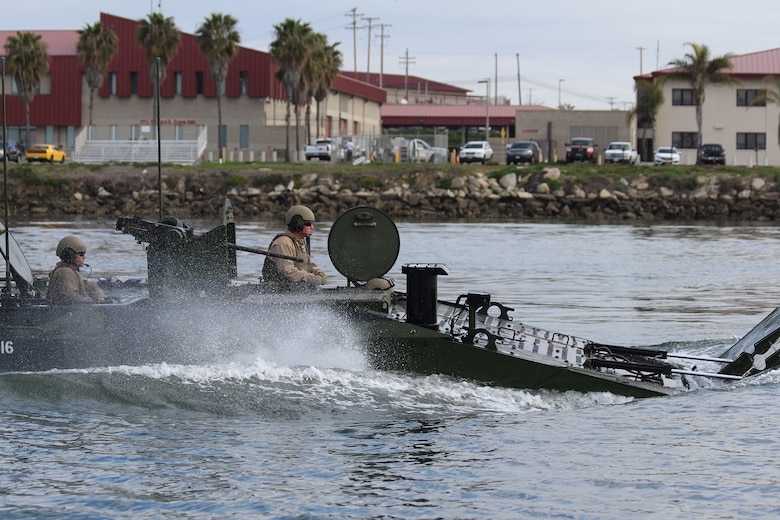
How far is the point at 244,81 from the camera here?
77.7 metres

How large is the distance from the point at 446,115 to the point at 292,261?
87828mm

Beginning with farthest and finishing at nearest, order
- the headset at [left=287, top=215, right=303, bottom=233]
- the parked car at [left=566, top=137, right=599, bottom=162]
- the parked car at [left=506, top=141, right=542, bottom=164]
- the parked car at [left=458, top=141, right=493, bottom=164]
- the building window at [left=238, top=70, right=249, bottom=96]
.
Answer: the building window at [left=238, top=70, right=249, bottom=96] < the parked car at [left=566, top=137, right=599, bottom=162] < the parked car at [left=506, top=141, right=542, bottom=164] < the parked car at [left=458, top=141, right=493, bottom=164] < the headset at [left=287, top=215, right=303, bottom=233]

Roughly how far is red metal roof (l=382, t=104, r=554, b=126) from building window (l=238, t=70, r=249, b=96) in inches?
967

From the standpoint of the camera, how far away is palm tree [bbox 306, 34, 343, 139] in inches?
2997

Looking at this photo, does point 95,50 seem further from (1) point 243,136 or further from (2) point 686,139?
(2) point 686,139

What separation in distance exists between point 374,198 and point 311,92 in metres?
23.2

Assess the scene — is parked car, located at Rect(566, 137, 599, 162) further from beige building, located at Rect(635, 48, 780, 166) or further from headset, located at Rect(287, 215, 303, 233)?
headset, located at Rect(287, 215, 303, 233)

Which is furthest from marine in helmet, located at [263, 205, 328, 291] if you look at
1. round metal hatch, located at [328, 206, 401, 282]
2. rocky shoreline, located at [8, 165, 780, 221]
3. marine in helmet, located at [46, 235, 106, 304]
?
rocky shoreline, located at [8, 165, 780, 221]

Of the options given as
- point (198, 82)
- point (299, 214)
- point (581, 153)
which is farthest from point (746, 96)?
point (299, 214)

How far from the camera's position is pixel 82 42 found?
75.9 meters

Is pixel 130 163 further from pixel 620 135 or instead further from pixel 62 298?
pixel 62 298

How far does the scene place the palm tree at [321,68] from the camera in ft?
250

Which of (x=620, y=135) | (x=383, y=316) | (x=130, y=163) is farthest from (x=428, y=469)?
(x=620, y=135)

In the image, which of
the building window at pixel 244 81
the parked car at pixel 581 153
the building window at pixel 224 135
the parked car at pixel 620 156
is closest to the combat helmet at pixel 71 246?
the parked car at pixel 620 156
